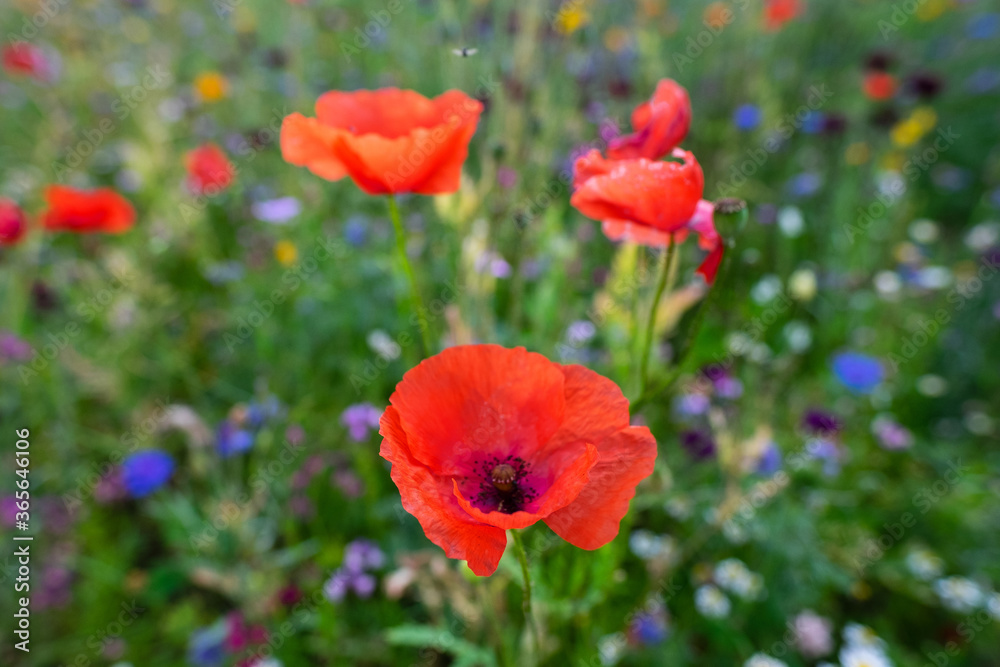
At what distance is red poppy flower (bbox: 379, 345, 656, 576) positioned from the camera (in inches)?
24.4

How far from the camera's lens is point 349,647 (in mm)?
1595

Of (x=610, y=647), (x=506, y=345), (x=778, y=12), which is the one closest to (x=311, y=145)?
(x=506, y=345)

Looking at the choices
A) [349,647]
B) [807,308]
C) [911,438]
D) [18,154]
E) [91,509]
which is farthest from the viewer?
[18,154]

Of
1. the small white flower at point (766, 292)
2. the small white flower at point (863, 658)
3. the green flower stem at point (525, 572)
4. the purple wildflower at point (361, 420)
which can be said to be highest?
the green flower stem at point (525, 572)

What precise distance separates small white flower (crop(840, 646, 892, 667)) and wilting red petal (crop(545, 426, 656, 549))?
1.31 metres

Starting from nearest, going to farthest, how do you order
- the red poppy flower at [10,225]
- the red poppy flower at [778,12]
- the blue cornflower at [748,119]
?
the red poppy flower at [10,225] < the blue cornflower at [748,119] < the red poppy flower at [778,12]

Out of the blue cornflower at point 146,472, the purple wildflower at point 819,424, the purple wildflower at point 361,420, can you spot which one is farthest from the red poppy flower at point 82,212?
the purple wildflower at point 819,424

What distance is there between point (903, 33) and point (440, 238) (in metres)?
5.26

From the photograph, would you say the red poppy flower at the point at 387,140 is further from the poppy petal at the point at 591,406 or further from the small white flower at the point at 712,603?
the small white flower at the point at 712,603

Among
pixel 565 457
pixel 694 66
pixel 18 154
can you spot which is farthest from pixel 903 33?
pixel 18 154

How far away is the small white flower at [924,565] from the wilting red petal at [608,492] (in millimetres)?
1670

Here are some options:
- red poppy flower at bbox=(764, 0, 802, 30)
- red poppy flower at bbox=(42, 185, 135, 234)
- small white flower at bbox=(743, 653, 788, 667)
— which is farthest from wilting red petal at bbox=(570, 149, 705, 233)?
red poppy flower at bbox=(764, 0, 802, 30)

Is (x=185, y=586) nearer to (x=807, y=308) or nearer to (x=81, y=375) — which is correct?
(x=81, y=375)

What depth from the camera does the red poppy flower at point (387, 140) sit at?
839mm
